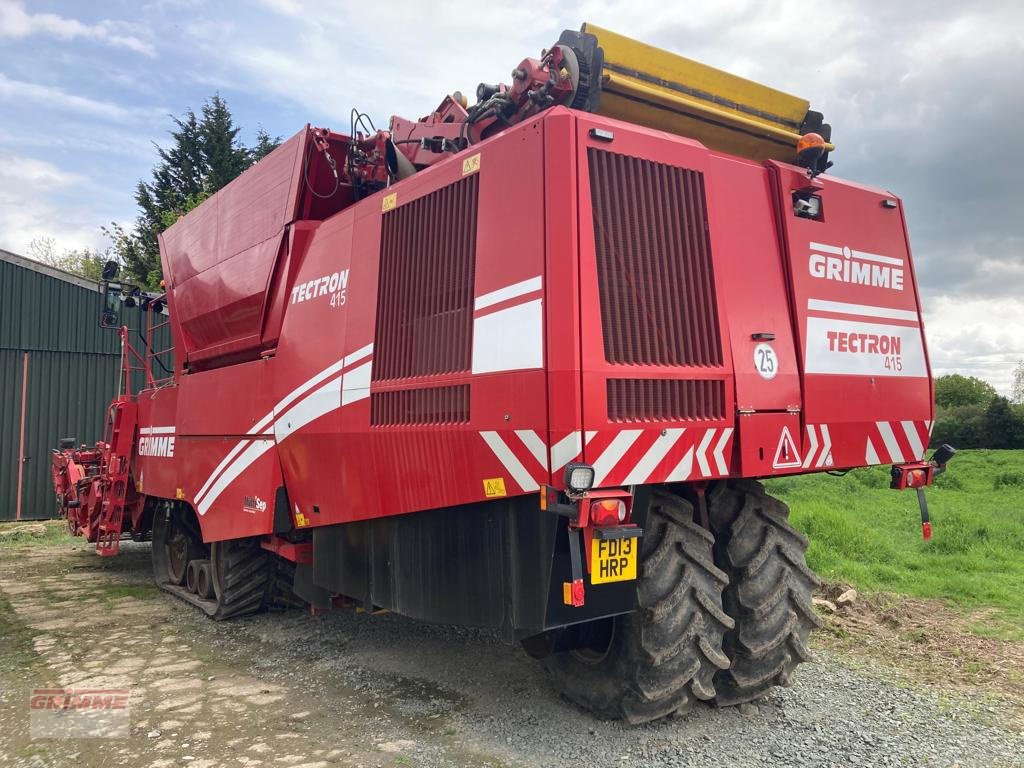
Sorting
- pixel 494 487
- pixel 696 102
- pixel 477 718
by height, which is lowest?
pixel 477 718

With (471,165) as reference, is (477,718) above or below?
below

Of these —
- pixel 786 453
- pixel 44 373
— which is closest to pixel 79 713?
pixel 786 453

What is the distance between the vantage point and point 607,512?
121 inches

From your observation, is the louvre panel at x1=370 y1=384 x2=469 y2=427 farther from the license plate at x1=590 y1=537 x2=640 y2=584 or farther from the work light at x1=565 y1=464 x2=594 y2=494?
the license plate at x1=590 y1=537 x2=640 y2=584

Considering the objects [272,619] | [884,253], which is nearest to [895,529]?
[884,253]

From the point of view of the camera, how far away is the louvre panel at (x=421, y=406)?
3.56 meters

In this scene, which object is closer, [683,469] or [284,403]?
[683,469]

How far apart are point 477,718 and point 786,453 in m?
2.13

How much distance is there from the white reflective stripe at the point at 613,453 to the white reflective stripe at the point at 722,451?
49 cm

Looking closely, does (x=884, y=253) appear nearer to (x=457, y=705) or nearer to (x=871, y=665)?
(x=871, y=665)

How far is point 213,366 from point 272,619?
2.17m

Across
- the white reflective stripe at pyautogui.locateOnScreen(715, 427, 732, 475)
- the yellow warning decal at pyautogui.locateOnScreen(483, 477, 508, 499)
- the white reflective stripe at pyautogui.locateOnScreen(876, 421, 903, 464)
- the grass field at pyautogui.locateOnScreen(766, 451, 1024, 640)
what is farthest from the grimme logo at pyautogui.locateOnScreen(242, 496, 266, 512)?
the grass field at pyautogui.locateOnScreen(766, 451, 1024, 640)

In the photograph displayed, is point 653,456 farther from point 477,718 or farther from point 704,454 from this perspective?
point 477,718

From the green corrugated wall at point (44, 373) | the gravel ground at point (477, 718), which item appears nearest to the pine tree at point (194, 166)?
the green corrugated wall at point (44, 373)
